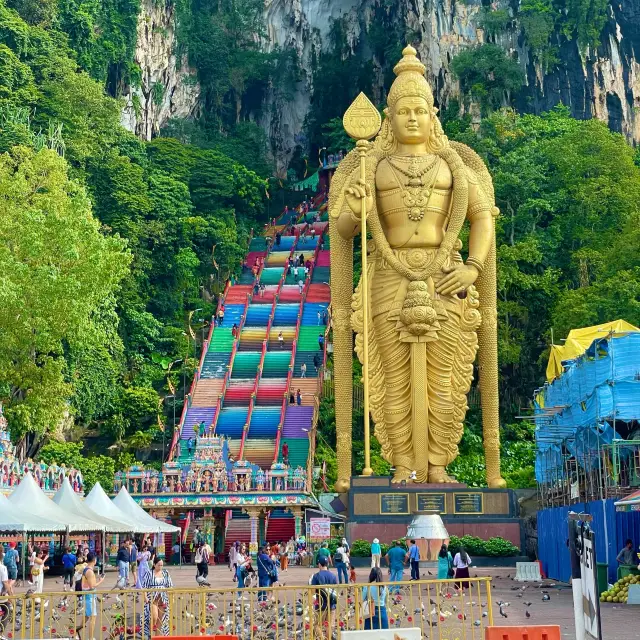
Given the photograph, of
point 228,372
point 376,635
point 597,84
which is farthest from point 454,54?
point 376,635

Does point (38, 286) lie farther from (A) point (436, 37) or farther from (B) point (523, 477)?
(A) point (436, 37)

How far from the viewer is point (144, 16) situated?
5025 centimetres

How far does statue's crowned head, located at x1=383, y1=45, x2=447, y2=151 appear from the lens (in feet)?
74.2

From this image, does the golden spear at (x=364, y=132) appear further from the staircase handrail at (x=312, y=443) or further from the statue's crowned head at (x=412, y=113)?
the staircase handrail at (x=312, y=443)

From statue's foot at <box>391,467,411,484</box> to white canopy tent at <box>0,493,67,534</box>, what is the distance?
578 cm

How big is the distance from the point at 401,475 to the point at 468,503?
1.30 meters

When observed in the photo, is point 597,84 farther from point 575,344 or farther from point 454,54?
point 575,344

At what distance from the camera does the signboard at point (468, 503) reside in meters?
21.6

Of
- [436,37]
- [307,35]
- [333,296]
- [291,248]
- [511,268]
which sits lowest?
[333,296]

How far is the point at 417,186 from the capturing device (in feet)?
73.3

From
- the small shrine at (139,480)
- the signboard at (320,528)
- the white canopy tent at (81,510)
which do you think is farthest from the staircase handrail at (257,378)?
the signboard at (320,528)

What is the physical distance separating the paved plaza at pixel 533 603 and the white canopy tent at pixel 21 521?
0.88 meters

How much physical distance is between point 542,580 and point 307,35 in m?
43.5

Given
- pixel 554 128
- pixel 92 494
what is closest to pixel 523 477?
pixel 92 494
